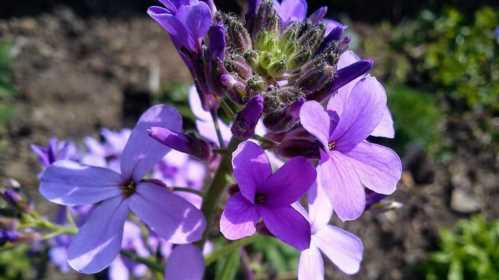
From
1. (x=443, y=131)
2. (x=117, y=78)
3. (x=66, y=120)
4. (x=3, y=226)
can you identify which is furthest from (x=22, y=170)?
(x=443, y=131)

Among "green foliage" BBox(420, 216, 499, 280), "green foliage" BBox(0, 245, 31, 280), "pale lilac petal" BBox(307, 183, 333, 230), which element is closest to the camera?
"pale lilac petal" BBox(307, 183, 333, 230)

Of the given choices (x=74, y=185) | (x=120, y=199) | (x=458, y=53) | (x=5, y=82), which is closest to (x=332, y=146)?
(x=120, y=199)

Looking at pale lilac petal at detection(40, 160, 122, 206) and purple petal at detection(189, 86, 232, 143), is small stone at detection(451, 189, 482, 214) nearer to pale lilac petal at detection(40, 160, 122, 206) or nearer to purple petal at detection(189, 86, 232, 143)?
purple petal at detection(189, 86, 232, 143)

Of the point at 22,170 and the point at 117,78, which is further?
the point at 117,78

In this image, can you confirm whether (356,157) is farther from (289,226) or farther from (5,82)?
(5,82)

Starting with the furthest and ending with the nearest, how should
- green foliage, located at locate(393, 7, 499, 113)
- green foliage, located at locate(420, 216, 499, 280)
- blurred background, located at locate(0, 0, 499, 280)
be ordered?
green foliage, located at locate(393, 7, 499, 113)
blurred background, located at locate(0, 0, 499, 280)
green foliage, located at locate(420, 216, 499, 280)

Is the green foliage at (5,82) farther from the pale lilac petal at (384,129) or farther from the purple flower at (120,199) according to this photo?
the pale lilac petal at (384,129)

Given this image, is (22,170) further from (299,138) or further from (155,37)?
(299,138)

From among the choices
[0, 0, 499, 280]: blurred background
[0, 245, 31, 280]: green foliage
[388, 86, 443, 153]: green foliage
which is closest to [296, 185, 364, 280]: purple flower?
[0, 0, 499, 280]: blurred background
